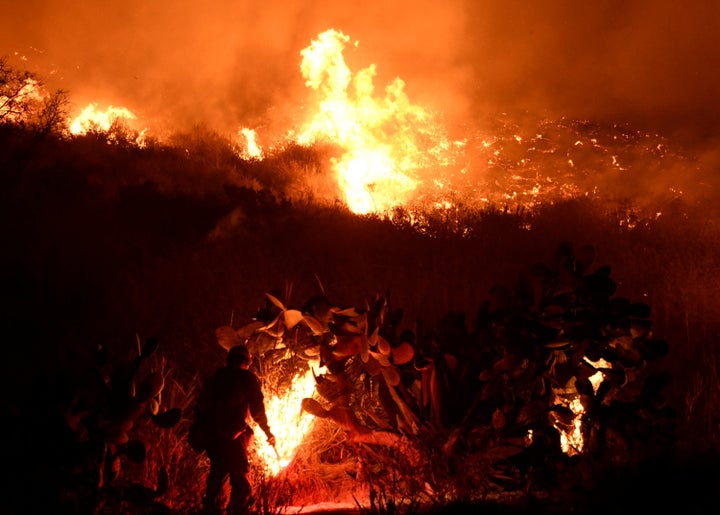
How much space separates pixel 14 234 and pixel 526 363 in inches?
306

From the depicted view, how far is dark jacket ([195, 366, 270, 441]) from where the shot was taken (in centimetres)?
355

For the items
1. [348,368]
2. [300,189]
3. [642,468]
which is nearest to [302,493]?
[348,368]

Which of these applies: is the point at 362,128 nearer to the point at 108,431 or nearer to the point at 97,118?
the point at 97,118

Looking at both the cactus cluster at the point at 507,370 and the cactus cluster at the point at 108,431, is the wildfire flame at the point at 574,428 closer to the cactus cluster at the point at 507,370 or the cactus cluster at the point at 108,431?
the cactus cluster at the point at 507,370

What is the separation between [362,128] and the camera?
16.5m

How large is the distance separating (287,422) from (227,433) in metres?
0.87

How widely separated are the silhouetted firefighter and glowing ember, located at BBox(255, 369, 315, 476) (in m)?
0.63

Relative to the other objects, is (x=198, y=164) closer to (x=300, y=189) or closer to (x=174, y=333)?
(x=300, y=189)

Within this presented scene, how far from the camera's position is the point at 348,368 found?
509 centimetres

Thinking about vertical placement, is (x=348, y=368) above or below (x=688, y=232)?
below

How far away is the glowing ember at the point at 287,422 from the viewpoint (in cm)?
425

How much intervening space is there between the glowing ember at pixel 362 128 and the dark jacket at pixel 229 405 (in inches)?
448

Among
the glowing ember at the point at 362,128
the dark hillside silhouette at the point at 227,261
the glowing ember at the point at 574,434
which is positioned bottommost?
the glowing ember at the point at 574,434

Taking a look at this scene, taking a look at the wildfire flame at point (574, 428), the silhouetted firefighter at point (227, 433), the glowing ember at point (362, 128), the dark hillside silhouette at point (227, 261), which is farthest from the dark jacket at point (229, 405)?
the glowing ember at point (362, 128)
